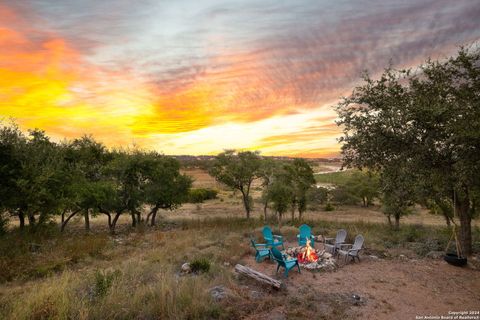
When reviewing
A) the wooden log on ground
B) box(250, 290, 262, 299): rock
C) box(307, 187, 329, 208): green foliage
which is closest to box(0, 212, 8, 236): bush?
the wooden log on ground

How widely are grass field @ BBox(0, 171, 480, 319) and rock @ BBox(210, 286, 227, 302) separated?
0.28ft

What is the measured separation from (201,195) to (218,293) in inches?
1691

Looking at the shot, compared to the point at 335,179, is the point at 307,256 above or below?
below

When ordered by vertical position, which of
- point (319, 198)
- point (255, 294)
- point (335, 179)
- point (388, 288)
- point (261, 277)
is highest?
point (335, 179)

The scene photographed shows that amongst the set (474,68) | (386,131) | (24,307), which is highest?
(474,68)

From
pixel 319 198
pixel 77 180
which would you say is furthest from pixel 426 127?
pixel 319 198

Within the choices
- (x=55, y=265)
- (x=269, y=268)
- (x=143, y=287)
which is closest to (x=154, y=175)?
(x=55, y=265)

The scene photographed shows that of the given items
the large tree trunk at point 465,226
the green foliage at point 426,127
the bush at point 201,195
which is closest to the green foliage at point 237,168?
the green foliage at point 426,127

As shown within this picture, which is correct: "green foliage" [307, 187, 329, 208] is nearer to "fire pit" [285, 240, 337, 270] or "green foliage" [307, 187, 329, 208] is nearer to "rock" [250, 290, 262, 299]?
"fire pit" [285, 240, 337, 270]

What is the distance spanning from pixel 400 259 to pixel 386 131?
5154mm

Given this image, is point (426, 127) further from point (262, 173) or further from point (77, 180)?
point (77, 180)

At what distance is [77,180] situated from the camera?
19.3 meters

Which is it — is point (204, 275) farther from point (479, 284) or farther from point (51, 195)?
point (51, 195)

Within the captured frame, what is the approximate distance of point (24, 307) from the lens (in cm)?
527
